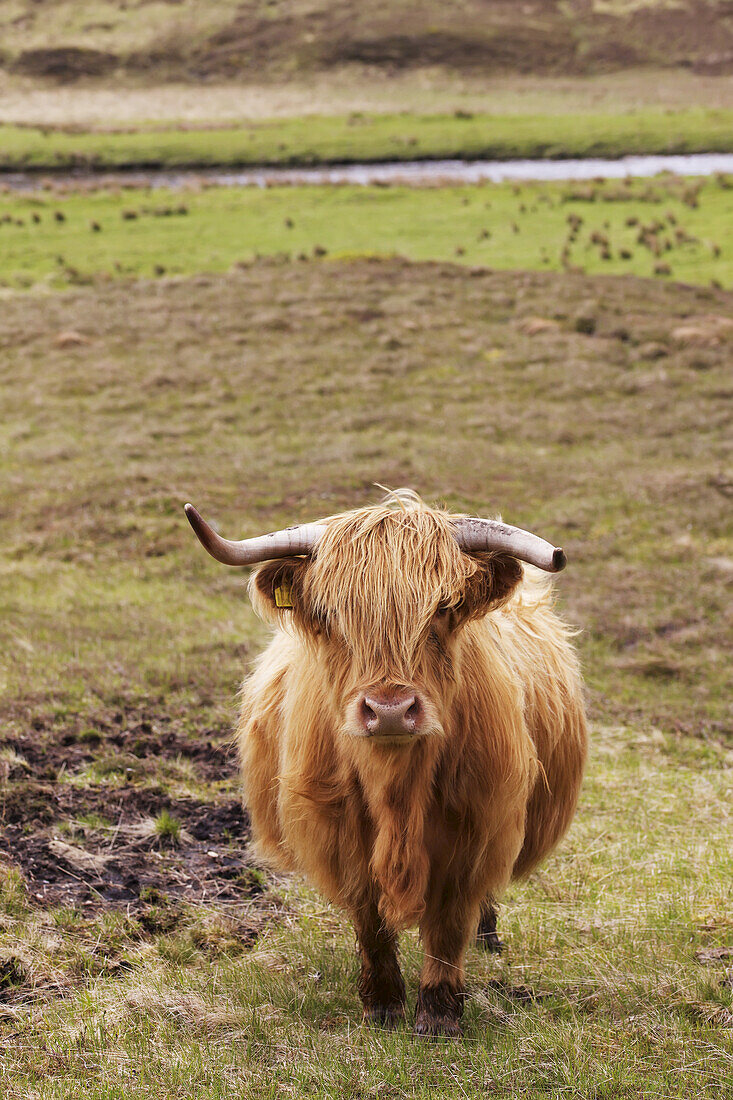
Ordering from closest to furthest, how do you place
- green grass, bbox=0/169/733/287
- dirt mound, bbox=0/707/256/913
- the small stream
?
dirt mound, bbox=0/707/256/913
green grass, bbox=0/169/733/287
the small stream

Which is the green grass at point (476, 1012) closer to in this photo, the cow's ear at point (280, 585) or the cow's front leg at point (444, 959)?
the cow's front leg at point (444, 959)

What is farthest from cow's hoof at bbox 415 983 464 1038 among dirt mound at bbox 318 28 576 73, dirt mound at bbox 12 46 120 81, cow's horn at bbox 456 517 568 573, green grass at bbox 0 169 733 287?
dirt mound at bbox 12 46 120 81

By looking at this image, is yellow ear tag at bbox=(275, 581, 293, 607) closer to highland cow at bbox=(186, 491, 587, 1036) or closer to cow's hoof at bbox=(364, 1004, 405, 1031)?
highland cow at bbox=(186, 491, 587, 1036)

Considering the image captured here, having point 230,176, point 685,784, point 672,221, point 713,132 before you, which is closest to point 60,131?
point 230,176

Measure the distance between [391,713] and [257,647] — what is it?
18.1ft

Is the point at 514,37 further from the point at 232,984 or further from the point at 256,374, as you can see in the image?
the point at 232,984

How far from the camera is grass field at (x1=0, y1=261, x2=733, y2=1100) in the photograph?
11.8ft

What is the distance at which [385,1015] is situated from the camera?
13.2ft

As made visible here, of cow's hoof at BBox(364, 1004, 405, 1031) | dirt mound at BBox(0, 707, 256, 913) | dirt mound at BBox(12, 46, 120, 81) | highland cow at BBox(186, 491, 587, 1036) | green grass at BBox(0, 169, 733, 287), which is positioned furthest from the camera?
dirt mound at BBox(12, 46, 120, 81)

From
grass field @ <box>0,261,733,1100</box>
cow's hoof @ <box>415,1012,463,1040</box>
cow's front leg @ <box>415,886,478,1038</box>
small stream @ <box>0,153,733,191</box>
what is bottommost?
grass field @ <box>0,261,733,1100</box>

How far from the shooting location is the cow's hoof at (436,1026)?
3844mm

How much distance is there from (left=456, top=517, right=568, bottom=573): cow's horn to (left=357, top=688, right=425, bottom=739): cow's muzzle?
0.59m

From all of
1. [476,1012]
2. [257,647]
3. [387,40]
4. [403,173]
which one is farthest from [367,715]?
[387,40]

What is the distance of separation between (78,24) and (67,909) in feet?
317
